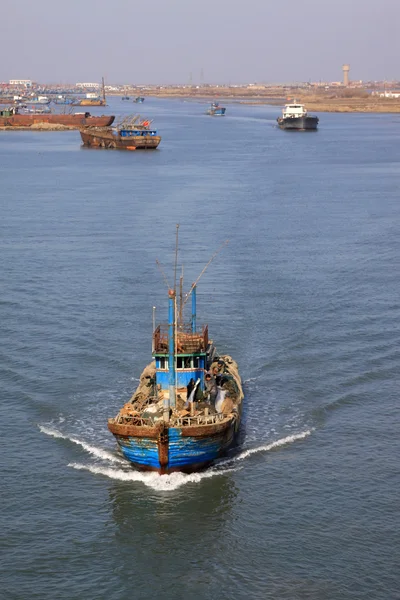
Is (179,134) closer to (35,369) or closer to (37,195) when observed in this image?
(37,195)

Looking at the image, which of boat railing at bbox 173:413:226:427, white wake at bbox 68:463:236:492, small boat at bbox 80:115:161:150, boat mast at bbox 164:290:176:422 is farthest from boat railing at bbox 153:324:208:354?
small boat at bbox 80:115:161:150

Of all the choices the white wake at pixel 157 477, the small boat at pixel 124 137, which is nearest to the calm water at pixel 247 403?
the white wake at pixel 157 477

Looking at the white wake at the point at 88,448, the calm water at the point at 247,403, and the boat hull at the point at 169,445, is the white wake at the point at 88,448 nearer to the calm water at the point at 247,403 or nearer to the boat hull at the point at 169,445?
the calm water at the point at 247,403

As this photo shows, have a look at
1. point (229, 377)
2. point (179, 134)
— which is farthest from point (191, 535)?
point (179, 134)

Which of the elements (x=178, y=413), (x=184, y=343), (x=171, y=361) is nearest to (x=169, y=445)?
(x=178, y=413)

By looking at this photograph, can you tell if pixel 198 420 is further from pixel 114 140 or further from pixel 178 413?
pixel 114 140
